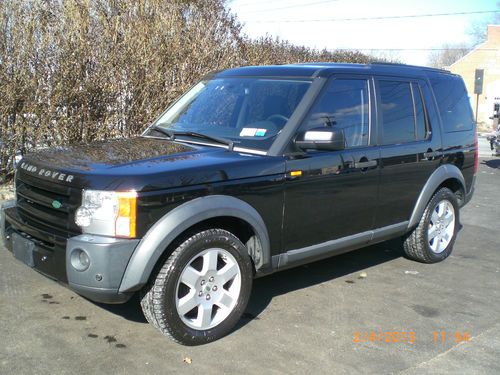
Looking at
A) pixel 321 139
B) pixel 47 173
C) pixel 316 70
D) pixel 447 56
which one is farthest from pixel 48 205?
pixel 447 56

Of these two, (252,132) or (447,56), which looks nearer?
(252,132)

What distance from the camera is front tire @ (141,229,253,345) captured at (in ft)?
11.4

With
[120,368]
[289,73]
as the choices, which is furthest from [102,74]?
[120,368]

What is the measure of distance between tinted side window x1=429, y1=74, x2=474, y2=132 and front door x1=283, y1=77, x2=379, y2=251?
124cm

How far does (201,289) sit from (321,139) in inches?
54.2

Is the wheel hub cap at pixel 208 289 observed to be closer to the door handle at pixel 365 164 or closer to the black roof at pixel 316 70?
the door handle at pixel 365 164

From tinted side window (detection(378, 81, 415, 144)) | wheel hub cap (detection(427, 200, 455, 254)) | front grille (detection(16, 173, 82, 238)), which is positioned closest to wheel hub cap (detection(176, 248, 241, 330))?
front grille (detection(16, 173, 82, 238))

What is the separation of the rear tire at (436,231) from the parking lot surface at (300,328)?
20 centimetres

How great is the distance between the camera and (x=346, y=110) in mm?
4547

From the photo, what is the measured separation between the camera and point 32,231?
12.2 ft

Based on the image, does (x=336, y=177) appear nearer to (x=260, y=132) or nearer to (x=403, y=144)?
(x=260, y=132)

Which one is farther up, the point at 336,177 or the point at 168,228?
the point at 336,177

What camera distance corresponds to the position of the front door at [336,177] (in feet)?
13.4

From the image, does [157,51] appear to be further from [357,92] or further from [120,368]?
[120,368]
